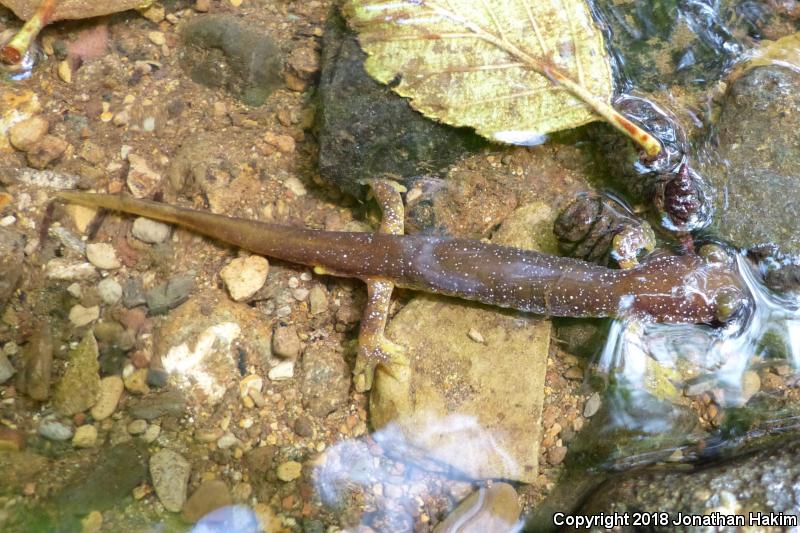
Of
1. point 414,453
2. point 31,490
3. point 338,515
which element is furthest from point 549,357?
point 31,490

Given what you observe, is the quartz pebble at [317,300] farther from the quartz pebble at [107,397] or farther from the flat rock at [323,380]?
the quartz pebble at [107,397]

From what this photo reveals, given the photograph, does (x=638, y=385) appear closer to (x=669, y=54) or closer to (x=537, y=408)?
(x=537, y=408)

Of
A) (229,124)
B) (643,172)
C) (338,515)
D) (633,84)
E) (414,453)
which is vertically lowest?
(338,515)

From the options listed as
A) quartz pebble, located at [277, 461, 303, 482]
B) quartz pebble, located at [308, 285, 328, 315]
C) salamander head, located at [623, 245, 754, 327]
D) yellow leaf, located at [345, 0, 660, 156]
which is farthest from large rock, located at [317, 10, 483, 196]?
quartz pebble, located at [277, 461, 303, 482]

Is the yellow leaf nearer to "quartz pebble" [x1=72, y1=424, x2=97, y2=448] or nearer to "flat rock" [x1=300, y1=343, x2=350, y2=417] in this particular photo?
"flat rock" [x1=300, y1=343, x2=350, y2=417]

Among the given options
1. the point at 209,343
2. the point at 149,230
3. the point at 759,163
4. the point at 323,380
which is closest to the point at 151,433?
the point at 209,343

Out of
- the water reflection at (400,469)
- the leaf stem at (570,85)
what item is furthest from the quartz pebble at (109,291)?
the leaf stem at (570,85)
